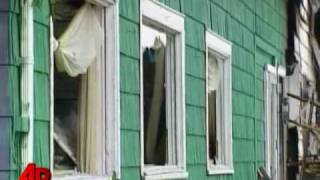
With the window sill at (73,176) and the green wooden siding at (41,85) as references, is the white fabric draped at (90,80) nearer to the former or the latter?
the window sill at (73,176)

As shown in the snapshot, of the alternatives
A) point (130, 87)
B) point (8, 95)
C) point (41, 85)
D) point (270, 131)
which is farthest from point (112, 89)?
point (270, 131)

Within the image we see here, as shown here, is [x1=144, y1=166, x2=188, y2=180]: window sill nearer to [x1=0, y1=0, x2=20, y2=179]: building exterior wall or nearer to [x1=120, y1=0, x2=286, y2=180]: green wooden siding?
[x1=120, y1=0, x2=286, y2=180]: green wooden siding

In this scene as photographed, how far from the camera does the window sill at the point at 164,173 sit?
24.6ft

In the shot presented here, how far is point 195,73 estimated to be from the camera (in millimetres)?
9297

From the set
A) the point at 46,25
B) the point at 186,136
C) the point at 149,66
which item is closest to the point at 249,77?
the point at 186,136

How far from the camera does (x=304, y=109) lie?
1755 centimetres

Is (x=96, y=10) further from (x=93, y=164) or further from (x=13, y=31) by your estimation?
(x=13, y=31)

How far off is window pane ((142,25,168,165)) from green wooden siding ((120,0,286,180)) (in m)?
0.42

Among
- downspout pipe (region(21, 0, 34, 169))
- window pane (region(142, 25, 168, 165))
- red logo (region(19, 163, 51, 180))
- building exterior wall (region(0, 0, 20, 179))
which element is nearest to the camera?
red logo (region(19, 163, 51, 180))

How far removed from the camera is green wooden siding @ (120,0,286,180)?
7105 mm

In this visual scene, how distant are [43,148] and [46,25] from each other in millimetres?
785

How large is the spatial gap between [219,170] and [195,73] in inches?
58.3

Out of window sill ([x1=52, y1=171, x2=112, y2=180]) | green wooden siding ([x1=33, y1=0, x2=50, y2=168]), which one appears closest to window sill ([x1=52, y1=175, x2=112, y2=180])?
window sill ([x1=52, y1=171, x2=112, y2=180])

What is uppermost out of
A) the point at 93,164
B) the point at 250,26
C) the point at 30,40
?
the point at 250,26
